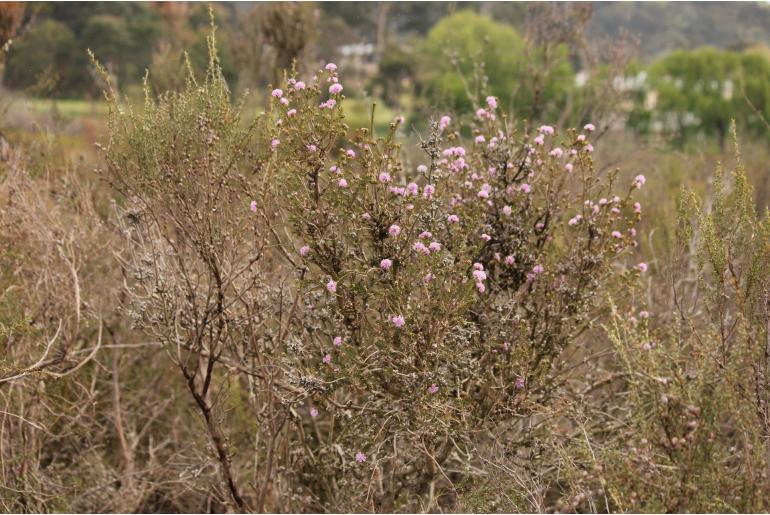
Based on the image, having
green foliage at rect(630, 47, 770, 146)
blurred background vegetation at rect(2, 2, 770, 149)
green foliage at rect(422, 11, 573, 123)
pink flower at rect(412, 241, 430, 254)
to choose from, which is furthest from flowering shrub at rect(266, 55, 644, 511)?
green foliage at rect(630, 47, 770, 146)

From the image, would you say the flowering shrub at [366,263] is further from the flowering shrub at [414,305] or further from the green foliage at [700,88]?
the green foliage at [700,88]

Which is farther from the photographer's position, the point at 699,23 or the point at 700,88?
the point at 699,23

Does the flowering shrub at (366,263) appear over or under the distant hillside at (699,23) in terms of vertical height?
over

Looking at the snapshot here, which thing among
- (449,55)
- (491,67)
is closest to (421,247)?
(449,55)

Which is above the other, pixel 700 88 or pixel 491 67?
pixel 491 67

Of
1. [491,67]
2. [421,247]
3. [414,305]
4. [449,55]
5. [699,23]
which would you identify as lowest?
[491,67]

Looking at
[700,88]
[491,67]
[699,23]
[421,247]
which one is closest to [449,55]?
[421,247]

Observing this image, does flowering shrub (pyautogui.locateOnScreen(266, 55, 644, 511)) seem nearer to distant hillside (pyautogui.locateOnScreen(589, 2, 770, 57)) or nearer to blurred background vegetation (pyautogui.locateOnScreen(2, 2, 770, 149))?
blurred background vegetation (pyautogui.locateOnScreen(2, 2, 770, 149))

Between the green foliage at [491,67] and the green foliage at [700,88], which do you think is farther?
the green foliage at [700,88]

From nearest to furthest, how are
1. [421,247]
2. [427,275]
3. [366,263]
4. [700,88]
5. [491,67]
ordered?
[421,247], [427,275], [366,263], [491,67], [700,88]

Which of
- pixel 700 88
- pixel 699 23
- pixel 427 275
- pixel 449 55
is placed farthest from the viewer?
pixel 699 23

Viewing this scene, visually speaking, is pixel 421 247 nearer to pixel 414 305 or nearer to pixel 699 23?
pixel 414 305

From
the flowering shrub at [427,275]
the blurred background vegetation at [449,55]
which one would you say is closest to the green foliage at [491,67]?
the blurred background vegetation at [449,55]

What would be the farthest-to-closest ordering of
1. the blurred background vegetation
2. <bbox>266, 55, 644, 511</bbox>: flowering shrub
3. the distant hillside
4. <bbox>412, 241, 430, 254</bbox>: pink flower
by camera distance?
1. the distant hillside
2. the blurred background vegetation
3. <bbox>266, 55, 644, 511</bbox>: flowering shrub
4. <bbox>412, 241, 430, 254</bbox>: pink flower
